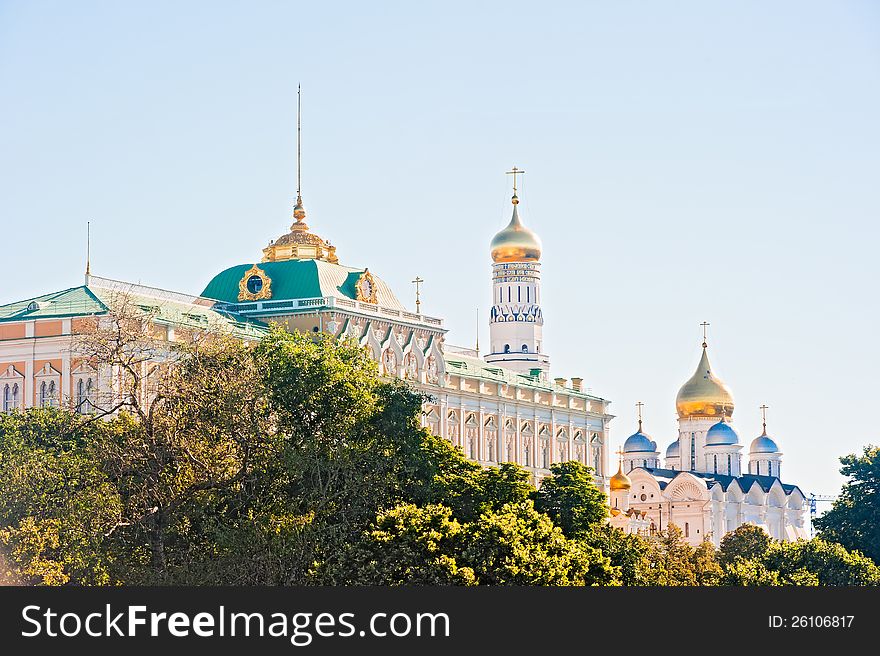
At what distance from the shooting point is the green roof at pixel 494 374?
6196 inches

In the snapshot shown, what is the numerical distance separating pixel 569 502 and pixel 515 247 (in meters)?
116

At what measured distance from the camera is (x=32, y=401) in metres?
123

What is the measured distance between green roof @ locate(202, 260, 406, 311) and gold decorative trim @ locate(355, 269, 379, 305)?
0.29 meters

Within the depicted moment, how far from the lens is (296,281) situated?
142625 mm

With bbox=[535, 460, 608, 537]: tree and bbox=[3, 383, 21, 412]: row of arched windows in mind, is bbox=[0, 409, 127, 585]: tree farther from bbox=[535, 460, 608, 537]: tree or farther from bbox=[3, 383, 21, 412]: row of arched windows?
bbox=[3, 383, 21, 412]: row of arched windows

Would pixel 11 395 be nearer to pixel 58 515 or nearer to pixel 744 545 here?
pixel 744 545

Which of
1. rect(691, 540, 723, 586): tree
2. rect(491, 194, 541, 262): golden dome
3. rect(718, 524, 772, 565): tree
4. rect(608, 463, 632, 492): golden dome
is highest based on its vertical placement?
rect(491, 194, 541, 262): golden dome

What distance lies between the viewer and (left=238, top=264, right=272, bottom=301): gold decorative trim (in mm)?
142250

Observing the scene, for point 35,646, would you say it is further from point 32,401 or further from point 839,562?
point 32,401

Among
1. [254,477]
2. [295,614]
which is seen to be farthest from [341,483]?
[295,614]

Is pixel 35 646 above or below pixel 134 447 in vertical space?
below

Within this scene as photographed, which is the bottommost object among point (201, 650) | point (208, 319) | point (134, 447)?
point (201, 650)

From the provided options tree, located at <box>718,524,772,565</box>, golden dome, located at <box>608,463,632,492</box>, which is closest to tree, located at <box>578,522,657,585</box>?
tree, located at <box>718,524,772,565</box>

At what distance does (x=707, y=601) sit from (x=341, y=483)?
23.7 m
